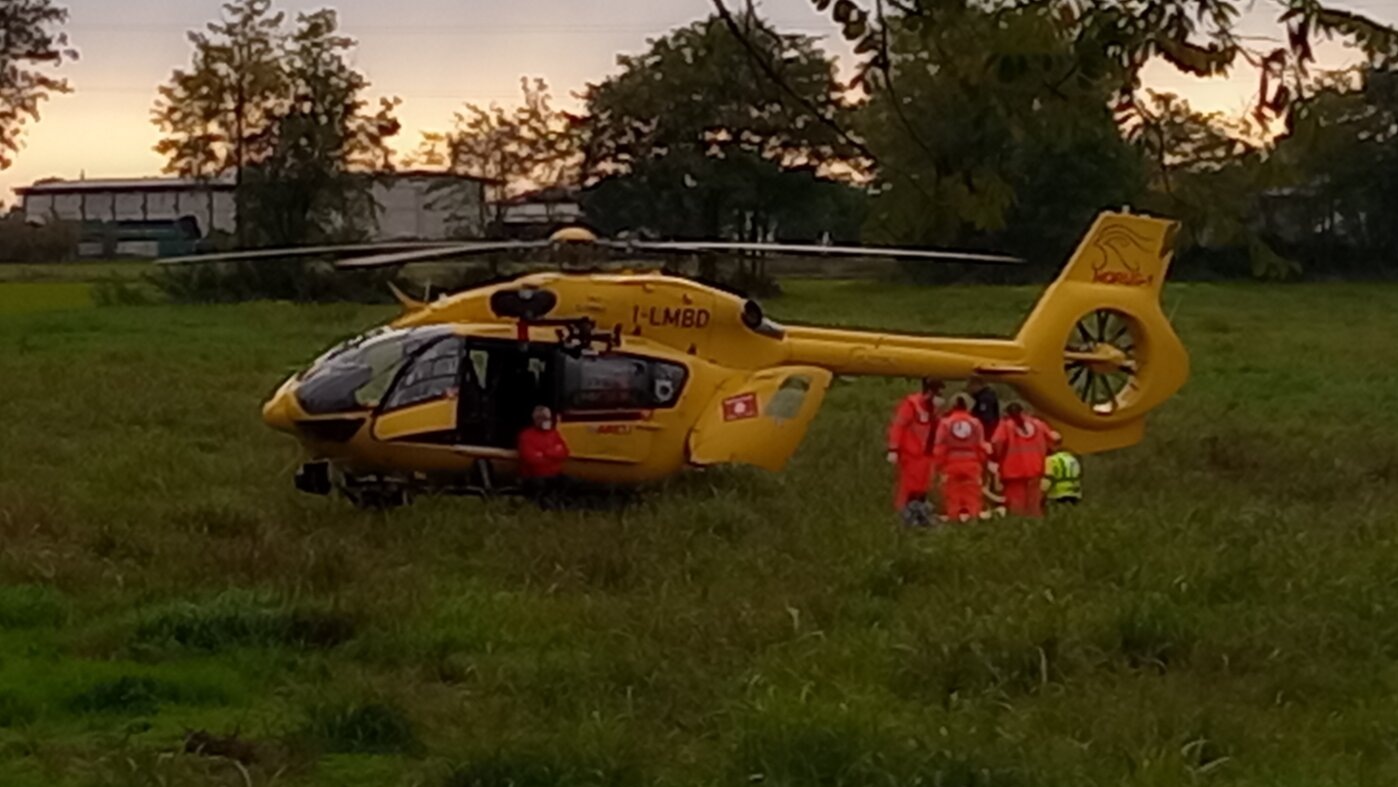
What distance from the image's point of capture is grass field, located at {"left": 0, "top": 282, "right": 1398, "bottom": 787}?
819 cm

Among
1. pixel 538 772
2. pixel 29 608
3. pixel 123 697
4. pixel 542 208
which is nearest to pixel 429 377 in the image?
pixel 29 608

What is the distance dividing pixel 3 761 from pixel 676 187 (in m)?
46.2

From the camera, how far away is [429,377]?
52.5 feet

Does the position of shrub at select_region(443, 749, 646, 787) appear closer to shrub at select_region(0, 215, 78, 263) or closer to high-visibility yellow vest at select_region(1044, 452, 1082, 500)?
high-visibility yellow vest at select_region(1044, 452, 1082, 500)

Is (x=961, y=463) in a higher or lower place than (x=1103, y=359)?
lower

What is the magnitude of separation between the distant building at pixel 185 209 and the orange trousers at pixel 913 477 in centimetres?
908

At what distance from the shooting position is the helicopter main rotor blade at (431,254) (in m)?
13.4

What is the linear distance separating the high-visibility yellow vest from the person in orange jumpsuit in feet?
3.95

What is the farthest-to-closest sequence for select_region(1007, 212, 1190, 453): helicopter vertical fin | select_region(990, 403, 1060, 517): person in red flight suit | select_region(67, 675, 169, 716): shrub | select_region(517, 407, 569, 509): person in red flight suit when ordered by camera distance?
select_region(1007, 212, 1190, 453): helicopter vertical fin → select_region(517, 407, 569, 509): person in red flight suit → select_region(990, 403, 1060, 517): person in red flight suit → select_region(67, 675, 169, 716): shrub

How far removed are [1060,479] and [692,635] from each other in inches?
250

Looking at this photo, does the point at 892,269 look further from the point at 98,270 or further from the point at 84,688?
the point at 84,688

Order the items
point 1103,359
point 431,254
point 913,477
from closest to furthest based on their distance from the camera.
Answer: point 431,254
point 913,477
point 1103,359

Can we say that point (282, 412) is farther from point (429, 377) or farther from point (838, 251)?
point (838, 251)

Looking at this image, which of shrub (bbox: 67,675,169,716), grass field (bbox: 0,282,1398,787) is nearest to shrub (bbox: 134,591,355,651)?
grass field (bbox: 0,282,1398,787)
